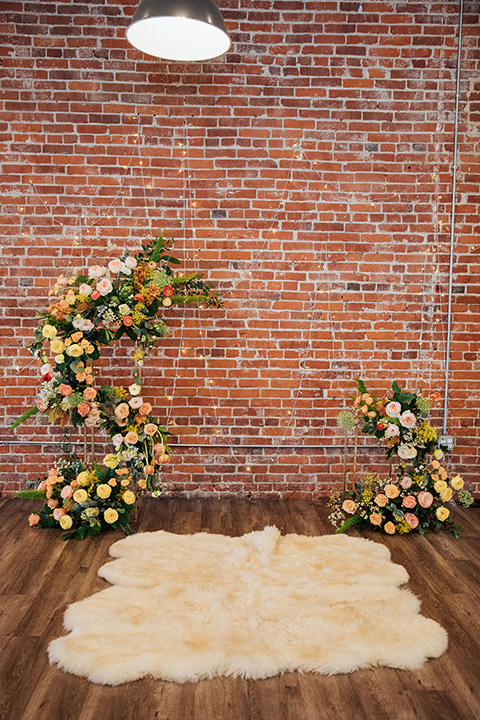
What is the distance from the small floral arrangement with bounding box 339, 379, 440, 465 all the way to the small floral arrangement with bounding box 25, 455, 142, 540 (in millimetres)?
1350

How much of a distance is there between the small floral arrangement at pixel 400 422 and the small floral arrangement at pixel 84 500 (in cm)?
135

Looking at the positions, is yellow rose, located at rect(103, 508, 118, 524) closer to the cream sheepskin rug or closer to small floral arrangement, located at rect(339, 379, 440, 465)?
the cream sheepskin rug

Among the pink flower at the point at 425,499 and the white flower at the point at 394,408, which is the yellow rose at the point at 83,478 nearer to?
the white flower at the point at 394,408

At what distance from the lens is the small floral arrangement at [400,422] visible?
Result: 3.27m

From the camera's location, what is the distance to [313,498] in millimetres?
3791

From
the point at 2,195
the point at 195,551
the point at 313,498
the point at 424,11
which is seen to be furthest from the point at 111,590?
the point at 424,11

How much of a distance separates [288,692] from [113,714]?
58 cm

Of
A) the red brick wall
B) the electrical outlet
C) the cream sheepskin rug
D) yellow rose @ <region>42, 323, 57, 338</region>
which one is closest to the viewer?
the cream sheepskin rug

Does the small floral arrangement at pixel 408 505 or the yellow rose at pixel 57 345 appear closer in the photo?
the yellow rose at pixel 57 345

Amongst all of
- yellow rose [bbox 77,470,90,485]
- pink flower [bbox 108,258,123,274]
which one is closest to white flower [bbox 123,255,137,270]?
pink flower [bbox 108,258,123,274]

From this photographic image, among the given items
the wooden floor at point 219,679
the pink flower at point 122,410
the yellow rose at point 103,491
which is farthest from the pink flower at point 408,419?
the yellow rose at point 103,491

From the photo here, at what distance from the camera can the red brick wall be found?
11.6 feet

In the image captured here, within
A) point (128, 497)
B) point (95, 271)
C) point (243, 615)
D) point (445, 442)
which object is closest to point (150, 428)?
point (128, 497)

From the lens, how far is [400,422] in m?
3.29
